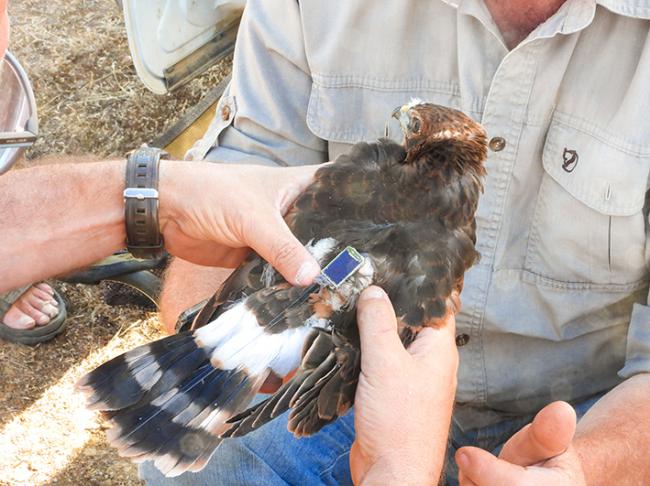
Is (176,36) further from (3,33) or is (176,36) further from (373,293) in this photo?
(373,293)

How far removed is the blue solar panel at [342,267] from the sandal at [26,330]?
2.91 meters

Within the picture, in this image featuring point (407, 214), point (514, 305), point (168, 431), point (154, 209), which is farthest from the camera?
point (514, 305)

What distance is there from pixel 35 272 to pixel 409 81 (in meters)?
1.81

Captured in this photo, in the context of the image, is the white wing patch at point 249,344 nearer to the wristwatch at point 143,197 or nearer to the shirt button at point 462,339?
the wristwatch at point 143,197

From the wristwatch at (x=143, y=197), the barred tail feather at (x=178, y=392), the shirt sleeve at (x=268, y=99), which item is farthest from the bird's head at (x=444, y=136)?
the wristwatch at (x=143, y=197)

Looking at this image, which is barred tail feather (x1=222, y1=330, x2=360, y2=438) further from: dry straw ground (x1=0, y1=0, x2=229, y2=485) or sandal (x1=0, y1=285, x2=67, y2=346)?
sandal (x1=0, y1=285, x2=67, y2=346)

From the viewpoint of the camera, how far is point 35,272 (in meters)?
3.62

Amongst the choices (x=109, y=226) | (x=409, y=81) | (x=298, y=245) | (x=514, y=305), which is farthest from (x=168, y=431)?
(x=409, y=81)

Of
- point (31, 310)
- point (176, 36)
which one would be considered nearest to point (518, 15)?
point (176, 36)

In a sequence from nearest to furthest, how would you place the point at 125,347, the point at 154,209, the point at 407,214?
the point at 407,214 < the point at 154,209 < the point at 125,347

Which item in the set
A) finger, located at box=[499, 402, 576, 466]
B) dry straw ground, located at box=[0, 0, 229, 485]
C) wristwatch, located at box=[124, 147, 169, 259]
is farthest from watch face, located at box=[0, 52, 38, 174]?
finger, located at box=[499, 402, 576, 466]

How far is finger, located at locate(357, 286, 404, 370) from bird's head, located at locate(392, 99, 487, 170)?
68cm

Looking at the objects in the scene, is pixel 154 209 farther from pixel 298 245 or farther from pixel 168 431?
pixel 168 431

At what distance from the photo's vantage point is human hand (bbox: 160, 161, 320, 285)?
3.04 m
